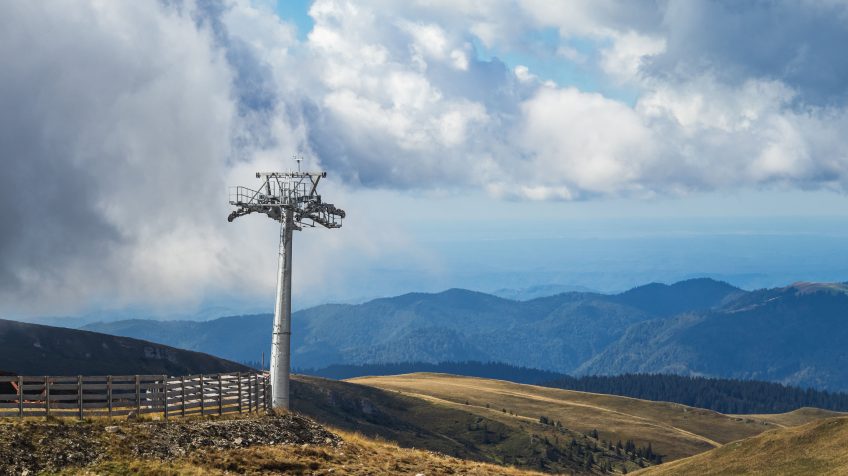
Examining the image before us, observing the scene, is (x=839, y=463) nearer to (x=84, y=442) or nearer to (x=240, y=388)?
(x=240, y=388)

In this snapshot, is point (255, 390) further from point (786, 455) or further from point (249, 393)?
point (786, 455)

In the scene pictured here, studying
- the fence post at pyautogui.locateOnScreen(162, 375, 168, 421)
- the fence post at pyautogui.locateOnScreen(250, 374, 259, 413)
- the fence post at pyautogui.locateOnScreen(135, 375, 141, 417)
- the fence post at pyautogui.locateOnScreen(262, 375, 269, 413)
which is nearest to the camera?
the fence post at pyautogui.locateOnScreen(135, 375, 141, 417)

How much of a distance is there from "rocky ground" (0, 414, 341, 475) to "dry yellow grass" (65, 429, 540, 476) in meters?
0.67

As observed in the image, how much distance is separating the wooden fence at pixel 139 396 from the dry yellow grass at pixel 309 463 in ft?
16.7

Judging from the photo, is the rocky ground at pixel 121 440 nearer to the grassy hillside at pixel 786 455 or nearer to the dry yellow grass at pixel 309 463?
the dry yellow grass at pixel 309 463

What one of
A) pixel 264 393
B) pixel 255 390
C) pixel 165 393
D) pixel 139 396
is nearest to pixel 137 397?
pixel 139 396

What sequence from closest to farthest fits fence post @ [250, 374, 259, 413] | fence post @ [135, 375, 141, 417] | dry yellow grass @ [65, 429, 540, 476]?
dry yellow grass @ [65, 429, 540, 476] → fence post @ [135, 375, 141, 417] → fence post @ [250, 374, 259, 413]

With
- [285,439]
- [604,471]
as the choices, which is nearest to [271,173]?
[285,439]

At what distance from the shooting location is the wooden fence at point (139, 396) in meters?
41.2

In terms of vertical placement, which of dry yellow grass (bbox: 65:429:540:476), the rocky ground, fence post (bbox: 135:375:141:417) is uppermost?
fence post (bbox: 135:375:141:417)

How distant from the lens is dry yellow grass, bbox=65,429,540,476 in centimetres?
3738

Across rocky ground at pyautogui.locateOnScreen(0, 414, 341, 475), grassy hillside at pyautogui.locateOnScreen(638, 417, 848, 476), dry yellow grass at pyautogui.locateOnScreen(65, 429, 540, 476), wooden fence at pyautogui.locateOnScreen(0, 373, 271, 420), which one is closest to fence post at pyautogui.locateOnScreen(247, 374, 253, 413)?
wooden fence at pyautogui.locateOnScreen(0, 373, 271, 420)

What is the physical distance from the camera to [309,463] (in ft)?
133

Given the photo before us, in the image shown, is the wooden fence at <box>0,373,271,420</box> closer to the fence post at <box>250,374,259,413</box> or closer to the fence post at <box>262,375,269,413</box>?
the fence post at <box>250,374,259,413</box>
